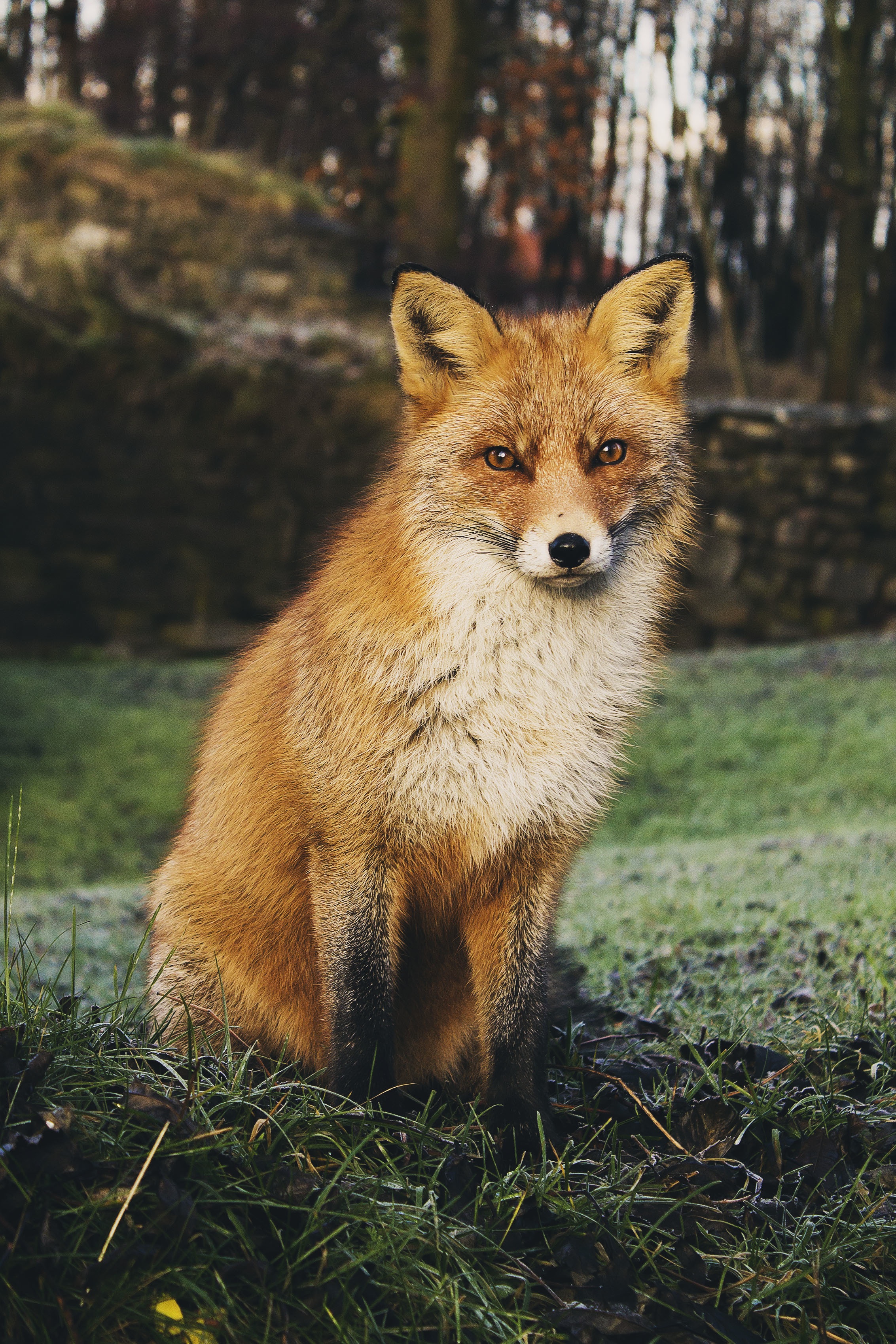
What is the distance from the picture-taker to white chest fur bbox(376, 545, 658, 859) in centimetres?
259

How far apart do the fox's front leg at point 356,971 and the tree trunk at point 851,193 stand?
13.0m

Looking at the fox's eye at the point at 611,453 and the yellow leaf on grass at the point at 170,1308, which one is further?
the fox's eye at the point at 611,453

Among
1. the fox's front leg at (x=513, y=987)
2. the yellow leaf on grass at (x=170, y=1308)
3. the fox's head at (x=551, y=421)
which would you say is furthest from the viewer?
the fox's front leg at (x=513, y=987)

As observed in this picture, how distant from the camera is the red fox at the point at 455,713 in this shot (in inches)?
102

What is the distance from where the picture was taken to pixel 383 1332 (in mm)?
1933

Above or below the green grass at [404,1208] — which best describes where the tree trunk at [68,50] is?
above

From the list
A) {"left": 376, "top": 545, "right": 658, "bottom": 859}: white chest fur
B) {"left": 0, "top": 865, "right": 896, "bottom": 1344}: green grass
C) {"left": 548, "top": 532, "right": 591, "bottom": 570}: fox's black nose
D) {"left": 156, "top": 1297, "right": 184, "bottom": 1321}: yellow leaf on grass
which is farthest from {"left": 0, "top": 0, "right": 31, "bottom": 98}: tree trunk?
{"left": 156, "top": 1297, "right": 184, "bottom": 1321}: yellow leaf on grass

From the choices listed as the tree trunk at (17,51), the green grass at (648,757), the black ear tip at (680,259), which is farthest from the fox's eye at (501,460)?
the tree trunk at (17,51)

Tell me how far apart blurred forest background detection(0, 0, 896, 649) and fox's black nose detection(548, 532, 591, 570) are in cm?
548

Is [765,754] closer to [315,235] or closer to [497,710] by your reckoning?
[497,710]

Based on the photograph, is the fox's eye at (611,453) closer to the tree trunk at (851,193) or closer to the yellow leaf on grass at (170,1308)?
the yellow leaf on grass at (170,1308)

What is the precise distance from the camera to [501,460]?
2.61 metres

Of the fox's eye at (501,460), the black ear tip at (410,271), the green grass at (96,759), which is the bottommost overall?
the green grass at (96,759)

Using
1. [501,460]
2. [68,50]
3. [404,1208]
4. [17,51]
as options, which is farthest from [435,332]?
[17,51]
